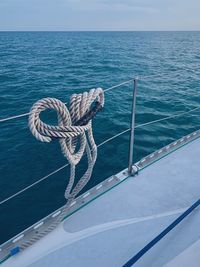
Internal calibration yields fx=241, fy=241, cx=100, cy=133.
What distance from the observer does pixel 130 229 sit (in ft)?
6.35

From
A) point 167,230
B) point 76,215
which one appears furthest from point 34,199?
point 167,230

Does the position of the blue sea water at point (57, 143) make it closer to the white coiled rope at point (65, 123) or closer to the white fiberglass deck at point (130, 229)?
the white fiberglass deck at point (130, 229)

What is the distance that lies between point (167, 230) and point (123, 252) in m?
0.36

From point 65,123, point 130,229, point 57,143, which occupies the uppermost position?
point 65,123

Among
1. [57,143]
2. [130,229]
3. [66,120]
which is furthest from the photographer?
[57,143]

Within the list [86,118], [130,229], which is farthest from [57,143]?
[86,118]

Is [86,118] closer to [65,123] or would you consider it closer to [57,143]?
[65,123]

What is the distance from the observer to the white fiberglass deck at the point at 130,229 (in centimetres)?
168

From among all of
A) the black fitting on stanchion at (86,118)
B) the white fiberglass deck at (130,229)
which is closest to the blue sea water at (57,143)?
the white fiberglass deck at (130,229)

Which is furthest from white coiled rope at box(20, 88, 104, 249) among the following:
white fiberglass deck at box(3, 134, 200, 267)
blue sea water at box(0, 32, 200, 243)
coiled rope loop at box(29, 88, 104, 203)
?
blue sea water at box(0, 32, 200, 243)

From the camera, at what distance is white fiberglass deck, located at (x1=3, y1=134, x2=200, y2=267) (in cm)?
168

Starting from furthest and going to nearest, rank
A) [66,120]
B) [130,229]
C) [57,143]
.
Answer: [57,143], [130,229], [66,120]

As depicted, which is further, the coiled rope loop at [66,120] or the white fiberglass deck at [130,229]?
the white fiberglass deck at [130,229]

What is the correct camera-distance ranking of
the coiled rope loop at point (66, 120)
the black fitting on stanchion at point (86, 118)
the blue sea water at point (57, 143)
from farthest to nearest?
the blue sea water at point (57, 143) → the black fitting on stanchion at point (86, 118) → the coiled rope loop at point (66, 120)
